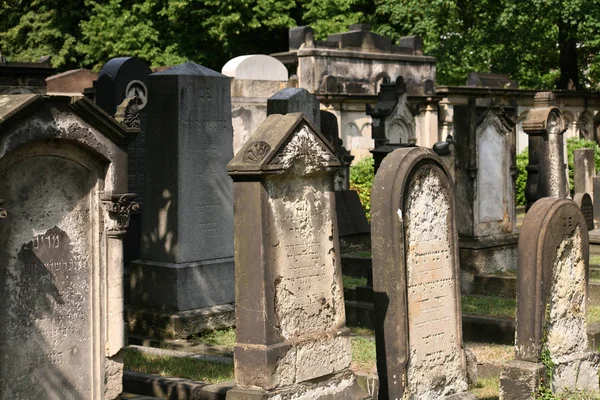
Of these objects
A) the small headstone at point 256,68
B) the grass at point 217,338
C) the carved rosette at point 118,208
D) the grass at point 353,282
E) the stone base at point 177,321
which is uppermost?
the small headstone at point 256,68

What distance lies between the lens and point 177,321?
35.3 feet

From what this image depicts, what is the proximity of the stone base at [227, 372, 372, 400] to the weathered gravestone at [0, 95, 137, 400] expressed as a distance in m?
1.00

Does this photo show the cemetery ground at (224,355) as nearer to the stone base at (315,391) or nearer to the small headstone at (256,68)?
the stone base at (315,391)

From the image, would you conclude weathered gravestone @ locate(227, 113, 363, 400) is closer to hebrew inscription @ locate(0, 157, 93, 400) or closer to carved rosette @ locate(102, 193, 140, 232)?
carved rosette @ locate(102, 193, 140, 232)

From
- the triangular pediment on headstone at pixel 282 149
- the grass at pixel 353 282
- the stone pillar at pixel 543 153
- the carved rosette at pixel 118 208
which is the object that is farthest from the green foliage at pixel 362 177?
the carved rosette at pixel 118 208

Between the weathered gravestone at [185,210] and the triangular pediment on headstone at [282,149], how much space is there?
12.9 feet

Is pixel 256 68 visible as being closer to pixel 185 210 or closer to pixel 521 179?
pixel 521 179

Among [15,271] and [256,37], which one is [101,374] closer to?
[15,271]

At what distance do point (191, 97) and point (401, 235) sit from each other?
4228mm

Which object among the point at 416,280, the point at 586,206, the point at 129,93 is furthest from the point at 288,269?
the point at 586,206

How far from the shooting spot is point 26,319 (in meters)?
6.73

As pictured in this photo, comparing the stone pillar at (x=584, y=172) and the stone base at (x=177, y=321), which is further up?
the stone pillar at (x=584, y=172)

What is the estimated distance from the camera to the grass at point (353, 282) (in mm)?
12801

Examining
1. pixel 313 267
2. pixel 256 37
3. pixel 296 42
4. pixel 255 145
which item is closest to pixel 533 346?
pixel 313 267
